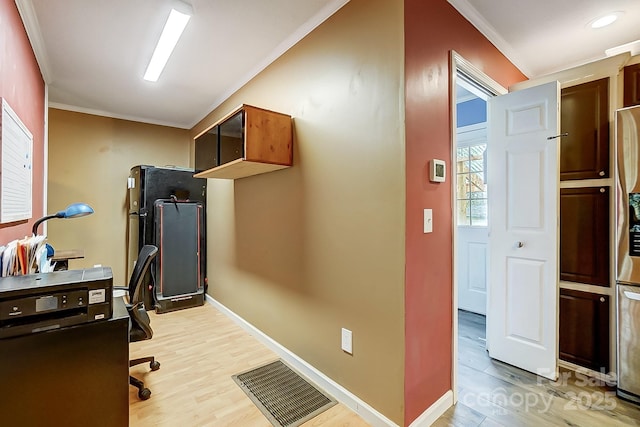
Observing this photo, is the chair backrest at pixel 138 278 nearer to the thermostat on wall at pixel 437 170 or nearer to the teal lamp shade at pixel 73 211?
the teal lamp shade at pixel 73 211

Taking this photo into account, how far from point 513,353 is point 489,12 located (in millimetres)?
2522

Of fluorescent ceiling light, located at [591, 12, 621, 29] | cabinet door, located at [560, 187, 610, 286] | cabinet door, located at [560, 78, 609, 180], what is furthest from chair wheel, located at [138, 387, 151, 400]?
fluorescent ceiling light, located at [591, 12, 621, 29]

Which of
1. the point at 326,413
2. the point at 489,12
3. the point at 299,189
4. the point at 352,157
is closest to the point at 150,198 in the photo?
the point at 299,189

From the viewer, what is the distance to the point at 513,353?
2.29 m

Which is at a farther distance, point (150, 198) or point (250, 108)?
point (150, 198)

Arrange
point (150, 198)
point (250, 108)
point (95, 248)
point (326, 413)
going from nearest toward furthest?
point (326, 413) → point (250, 108) → point (150, 198) → point (95, 248)

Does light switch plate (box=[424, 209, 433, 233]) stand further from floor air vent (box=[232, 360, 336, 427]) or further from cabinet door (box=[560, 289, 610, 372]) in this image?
cabinet door (box=[560, 289, 610, 372])

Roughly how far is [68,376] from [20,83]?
206 cm

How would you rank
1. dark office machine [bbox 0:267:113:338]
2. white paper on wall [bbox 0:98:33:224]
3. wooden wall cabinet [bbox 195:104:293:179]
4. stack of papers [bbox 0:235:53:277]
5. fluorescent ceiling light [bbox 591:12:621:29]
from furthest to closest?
wooden wall cabinet [bbox 195:104:293:179], fluorescent ceiling light [bbox 591:12:621:29], white paper on wall [bbox 0:98:33:224], stack of papers [bbox 0:235:53:277], dark office machine [bbox 0:267:113:338]

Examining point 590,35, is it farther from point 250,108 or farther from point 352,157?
point 250,108

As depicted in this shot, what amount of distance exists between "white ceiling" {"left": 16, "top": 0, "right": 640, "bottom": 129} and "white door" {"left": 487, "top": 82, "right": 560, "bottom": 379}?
51 centimetres

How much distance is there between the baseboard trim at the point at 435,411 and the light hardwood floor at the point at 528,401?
1.2 inches

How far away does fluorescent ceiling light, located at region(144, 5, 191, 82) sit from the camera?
6.90ft

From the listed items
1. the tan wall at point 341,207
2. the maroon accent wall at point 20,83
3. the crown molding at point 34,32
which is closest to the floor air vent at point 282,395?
the tan wall at point 341,207
